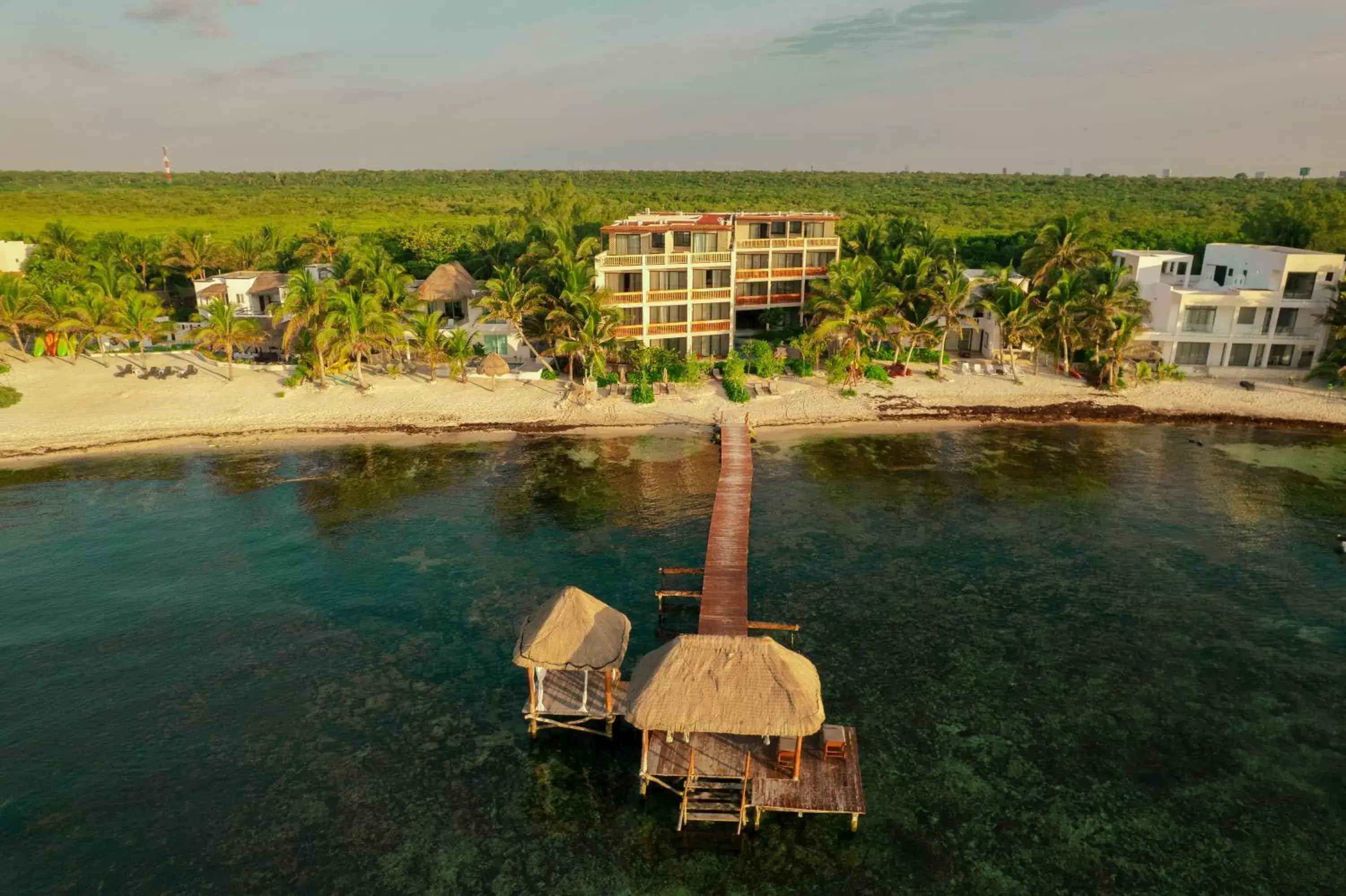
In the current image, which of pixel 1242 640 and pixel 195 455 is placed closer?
pixel 1242 640

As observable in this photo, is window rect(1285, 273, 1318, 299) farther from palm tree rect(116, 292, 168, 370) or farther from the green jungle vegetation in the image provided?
palm tree rect(116, 292, 168, 370)

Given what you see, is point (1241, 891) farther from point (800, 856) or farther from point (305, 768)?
point (305, 768)

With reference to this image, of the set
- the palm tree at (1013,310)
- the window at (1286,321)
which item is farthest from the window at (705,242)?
the window at (1286,321)

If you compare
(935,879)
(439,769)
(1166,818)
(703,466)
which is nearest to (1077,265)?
(703,466)

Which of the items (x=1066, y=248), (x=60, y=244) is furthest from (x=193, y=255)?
(x=1066, y=248)

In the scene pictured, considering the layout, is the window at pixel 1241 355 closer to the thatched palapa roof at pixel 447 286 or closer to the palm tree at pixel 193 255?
the thatched palapa roof at pixel 447 286

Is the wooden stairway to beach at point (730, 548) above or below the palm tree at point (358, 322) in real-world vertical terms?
below

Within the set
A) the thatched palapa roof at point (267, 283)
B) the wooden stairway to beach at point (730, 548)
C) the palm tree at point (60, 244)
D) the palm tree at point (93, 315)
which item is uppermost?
the palm tree at point (60, 244)
